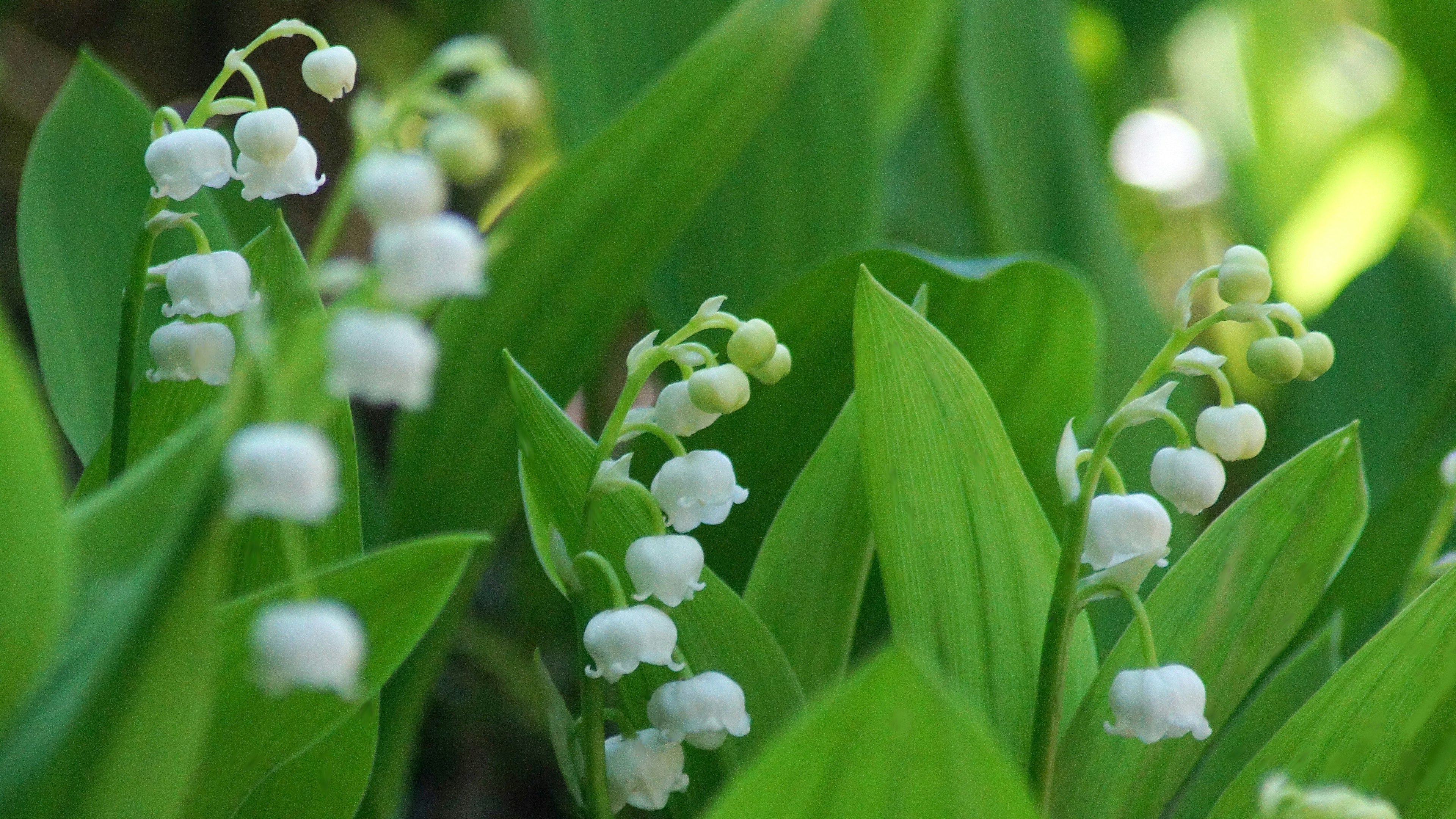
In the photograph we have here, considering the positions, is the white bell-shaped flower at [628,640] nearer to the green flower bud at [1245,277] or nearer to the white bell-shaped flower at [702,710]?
the white bell-shaped flower at [702,710]

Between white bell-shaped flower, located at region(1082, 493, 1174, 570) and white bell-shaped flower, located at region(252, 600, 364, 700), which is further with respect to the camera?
white bell-shaped flower, located at region(1082, 493, 1174, 570)

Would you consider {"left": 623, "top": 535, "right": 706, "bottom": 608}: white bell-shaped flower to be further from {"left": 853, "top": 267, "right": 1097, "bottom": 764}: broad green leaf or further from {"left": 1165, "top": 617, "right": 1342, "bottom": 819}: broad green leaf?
{"left": 1165, "top": 617, "right": 1342, "bottom": 819}: broad green leaf

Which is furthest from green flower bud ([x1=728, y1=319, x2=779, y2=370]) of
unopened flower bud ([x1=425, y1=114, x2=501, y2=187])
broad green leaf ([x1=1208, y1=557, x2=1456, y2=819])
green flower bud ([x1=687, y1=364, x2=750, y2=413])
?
broad green leaf ([x1=1208, y1=557, x2=1456, y2=819])

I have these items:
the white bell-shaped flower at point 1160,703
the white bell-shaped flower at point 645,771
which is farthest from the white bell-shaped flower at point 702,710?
the white bell-shaped flower at point 1160,703

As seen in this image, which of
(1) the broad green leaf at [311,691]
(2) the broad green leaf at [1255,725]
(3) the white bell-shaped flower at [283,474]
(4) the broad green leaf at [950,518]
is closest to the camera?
(3) the white bell-shaped flower at [283,474]

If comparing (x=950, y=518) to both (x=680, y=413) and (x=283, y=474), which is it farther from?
(x=283, y=474)

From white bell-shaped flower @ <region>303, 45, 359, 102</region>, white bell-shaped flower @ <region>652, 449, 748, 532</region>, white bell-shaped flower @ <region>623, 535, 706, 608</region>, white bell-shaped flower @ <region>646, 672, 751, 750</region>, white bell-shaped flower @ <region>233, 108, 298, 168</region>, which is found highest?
white bell-shaped flower @ <region>303, 45, 359, 102</region>
